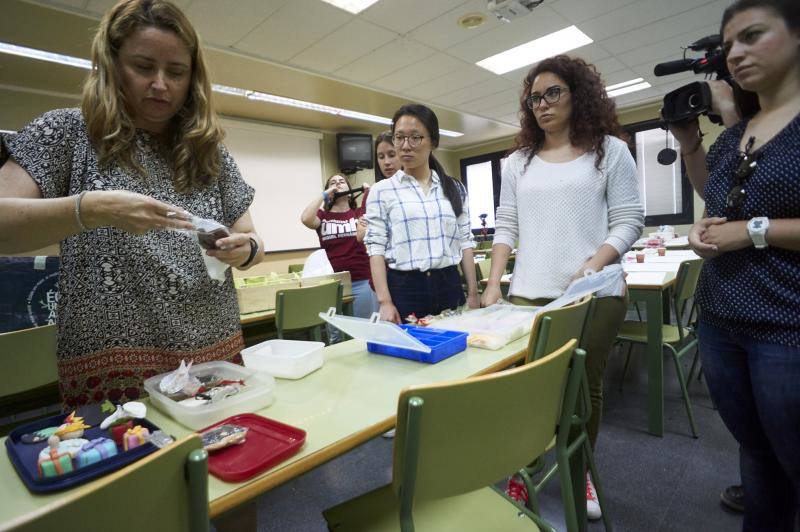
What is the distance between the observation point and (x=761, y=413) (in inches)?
37.4

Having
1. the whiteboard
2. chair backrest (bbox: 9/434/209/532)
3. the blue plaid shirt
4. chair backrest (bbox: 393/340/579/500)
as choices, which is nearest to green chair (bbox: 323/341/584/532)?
chair backrest (bbox: 393/340/579/500)

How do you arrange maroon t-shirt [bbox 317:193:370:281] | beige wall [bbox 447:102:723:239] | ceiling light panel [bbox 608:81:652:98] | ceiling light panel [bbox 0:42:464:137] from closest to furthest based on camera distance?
maroon t-shirt [bbox 317:193:370:281], ceiling light panel [bbox 0:42:464:137], ceiling light panel [bbox 608:81:652:98], beige wall [bbox 447:102:723:239]

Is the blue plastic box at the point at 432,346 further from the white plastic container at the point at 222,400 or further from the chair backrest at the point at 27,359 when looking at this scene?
the chair backrest at the point at 27,359

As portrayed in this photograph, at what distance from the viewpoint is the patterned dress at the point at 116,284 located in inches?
32.9

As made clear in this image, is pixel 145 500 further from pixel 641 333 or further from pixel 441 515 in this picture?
pixel 641 333

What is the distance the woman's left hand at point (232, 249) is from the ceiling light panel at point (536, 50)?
3.89 meters

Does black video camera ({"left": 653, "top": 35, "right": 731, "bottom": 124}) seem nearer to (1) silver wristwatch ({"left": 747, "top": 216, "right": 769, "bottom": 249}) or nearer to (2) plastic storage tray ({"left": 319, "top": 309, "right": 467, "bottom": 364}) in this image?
(1) silver wristwatch ({"left": 747, "top": 216, "right": 769, "bottom": 249})

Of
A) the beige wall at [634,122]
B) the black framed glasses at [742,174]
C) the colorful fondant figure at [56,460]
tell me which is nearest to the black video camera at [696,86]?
the black framed glasses at [742,174]

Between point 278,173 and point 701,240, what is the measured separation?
19.4 feet

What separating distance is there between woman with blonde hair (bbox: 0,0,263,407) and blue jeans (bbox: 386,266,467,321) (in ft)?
2.85

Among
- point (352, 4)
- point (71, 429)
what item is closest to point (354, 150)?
point (352, 4)

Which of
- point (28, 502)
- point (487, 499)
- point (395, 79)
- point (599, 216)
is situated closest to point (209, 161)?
point (28, 502)

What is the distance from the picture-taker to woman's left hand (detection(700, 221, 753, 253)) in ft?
3.01

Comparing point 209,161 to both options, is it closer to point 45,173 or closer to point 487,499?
point 45,173
